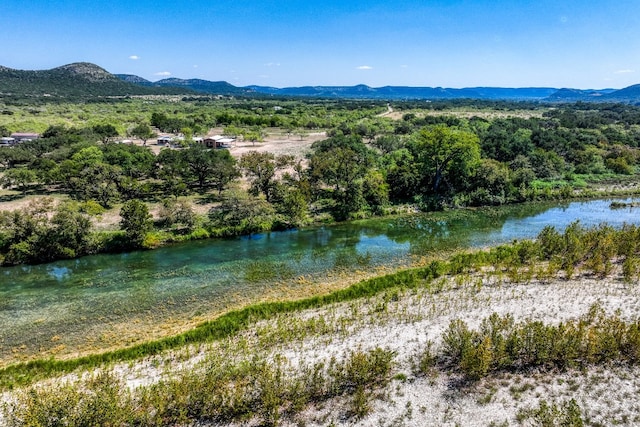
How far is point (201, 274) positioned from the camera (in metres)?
29.1

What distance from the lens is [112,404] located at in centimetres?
1320

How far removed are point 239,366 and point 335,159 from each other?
3362 centimetres

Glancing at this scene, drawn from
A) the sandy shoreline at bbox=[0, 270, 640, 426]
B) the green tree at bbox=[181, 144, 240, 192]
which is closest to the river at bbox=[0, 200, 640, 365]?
the sandy shoreline at bbox=[0, 270, 640, 426]

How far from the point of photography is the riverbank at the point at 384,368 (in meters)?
13.5

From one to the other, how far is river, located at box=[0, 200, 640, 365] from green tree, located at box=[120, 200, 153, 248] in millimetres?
1255

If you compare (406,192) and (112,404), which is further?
(406,192)

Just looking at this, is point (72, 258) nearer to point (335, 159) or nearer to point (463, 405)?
point (335, 159)

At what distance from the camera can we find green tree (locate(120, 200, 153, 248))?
1299 inches

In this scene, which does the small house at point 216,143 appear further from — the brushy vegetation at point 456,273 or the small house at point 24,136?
the brushy vegetation at point 456,273

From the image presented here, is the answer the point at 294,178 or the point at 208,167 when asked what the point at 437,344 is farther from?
the point at 208,167

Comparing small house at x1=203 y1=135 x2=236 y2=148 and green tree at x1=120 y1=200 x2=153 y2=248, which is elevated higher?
small house at x1=203 y1=135 x2=236 y2=148

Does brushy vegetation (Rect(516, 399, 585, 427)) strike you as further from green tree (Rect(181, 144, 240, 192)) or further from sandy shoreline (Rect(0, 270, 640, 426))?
green tree (Rect(181, 144, 240, 192))

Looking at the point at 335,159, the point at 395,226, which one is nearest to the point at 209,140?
the point at 335,159

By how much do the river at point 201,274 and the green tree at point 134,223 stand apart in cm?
126
